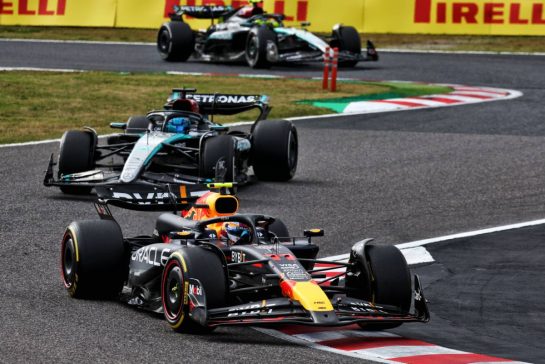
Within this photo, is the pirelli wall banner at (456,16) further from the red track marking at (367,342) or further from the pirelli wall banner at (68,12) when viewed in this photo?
the red track marking at (367,342)

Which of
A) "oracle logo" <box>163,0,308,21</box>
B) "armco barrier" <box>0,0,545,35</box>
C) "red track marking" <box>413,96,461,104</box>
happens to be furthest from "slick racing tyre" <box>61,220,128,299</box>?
"oracle logo" <box>163,0,308,21</box>

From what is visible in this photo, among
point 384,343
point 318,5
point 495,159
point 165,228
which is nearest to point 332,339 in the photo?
point 384,343

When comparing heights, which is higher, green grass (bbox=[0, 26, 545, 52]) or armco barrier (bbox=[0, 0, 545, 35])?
armco barrier (bbox=[0, 0, 545, 35])

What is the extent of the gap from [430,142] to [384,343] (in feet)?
38.1

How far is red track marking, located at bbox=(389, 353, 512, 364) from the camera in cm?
848

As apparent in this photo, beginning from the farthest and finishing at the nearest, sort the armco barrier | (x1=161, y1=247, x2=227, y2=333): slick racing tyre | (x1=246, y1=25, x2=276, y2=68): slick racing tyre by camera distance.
Answer: the armco barrier
(x1=246, y1=25, x2=276, y2=68): slick racing tyre
(x1=161, y1=247, x2=227, y2=333): slick racing tyre

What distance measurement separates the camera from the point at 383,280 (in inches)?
373

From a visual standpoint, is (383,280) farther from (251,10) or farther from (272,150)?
(251,10)

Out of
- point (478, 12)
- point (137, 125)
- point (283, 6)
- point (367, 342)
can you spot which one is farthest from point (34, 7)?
point (367, 342)

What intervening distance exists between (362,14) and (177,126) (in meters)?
19.1

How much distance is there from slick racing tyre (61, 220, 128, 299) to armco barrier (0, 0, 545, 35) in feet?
79.4

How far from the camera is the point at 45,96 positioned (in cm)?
2575

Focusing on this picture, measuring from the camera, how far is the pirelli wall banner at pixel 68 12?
3694 cm

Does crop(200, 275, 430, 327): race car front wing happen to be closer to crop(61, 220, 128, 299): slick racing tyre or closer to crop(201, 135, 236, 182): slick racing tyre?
crop(61, 220, 128, 299): slick racing tyre
